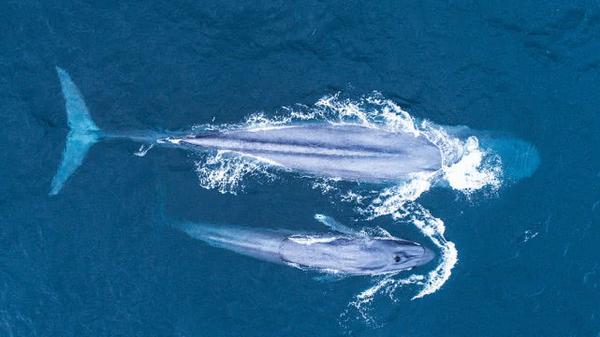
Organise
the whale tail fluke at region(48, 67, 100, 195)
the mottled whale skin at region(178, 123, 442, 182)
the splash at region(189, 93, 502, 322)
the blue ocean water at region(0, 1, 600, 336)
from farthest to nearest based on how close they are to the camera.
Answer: the splash at region(189, 93, 502, 322), the mottled whale skin at region(178, 123, 442, 182), the blue ocean water at region(0, 1, 600, 336), the whale tail fluke at region(48, 67, 100, 195)

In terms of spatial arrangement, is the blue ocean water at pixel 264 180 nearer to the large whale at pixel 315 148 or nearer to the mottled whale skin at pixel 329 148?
the large whale at pixel 315 148

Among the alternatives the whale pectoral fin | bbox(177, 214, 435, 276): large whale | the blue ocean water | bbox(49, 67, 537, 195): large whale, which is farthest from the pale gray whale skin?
bbox(177, 214, 435, 276): large whale

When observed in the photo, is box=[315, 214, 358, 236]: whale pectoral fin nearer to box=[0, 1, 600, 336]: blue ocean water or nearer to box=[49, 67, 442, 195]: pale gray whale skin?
box=[0, 1, 600, 336]: blue ocean water

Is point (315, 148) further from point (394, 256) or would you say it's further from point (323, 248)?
point (394, 256)

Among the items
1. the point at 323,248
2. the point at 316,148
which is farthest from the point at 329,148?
the point at 323,248

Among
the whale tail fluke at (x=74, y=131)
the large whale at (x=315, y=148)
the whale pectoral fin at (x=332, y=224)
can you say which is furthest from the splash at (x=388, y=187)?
the whale tail fluke at (x=74, y=131)

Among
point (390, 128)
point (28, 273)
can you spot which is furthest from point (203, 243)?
point (390, 128)
